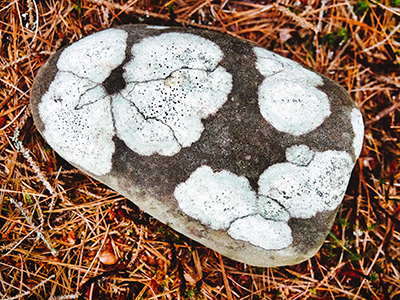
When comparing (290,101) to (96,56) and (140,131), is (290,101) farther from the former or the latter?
(96,56)

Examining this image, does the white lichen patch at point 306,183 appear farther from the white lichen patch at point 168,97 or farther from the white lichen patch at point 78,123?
the white lichen patch at point 78,123

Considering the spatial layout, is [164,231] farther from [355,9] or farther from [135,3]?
[355,9]

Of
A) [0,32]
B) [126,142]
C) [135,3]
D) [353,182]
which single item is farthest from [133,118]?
[353,182]

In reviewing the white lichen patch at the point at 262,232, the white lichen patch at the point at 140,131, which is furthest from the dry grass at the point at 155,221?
the white lichen patch at the point at 140,131

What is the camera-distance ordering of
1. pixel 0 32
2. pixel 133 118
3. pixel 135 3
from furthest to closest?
pixel 135 3 < pixel 0 32 < pixel 133 118

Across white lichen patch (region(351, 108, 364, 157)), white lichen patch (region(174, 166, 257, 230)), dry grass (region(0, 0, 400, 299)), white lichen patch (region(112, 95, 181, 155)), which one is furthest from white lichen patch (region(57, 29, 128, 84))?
white lichen patch (region(351, 108, 364, 157))

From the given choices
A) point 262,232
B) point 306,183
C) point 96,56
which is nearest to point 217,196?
point 262,232

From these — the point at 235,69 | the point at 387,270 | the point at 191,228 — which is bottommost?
the point at 387,270

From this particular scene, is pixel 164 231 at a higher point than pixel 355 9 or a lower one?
lower
